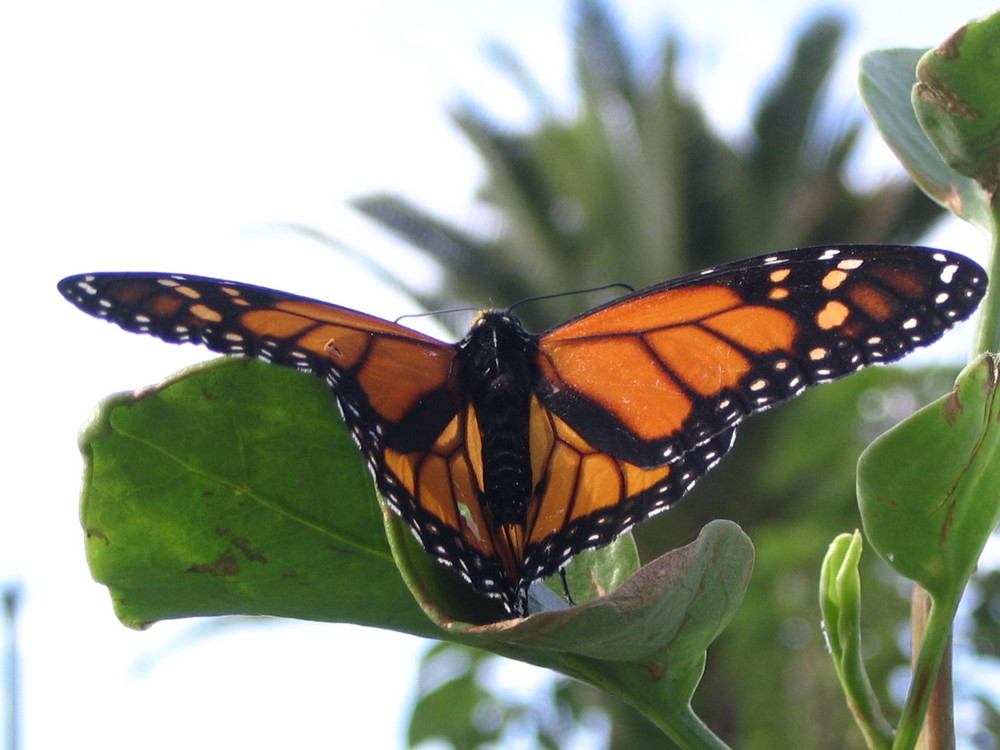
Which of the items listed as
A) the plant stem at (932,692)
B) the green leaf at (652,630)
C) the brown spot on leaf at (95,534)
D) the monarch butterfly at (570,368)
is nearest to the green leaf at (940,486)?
the plant stem at (932,692)

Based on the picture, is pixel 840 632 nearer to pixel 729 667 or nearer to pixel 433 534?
pixel 433 534

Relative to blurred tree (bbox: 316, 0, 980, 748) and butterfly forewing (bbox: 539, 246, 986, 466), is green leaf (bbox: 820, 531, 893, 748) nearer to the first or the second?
butterfly forewing (bbox: 539, 246, 986, 466)

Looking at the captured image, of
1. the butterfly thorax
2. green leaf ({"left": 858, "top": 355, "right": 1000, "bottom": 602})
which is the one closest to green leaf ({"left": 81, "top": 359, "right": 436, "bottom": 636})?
the butterfly thorax

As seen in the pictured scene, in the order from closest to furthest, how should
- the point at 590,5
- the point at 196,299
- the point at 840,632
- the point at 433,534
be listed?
the point at 840,632, the point at 433,534, the point at 196,299, the point at 590,5

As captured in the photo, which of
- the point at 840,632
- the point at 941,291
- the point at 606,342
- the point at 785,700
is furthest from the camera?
the point at 785,700

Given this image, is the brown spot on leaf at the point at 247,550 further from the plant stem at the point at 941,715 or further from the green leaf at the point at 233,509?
the plant stem at the point at 941,715

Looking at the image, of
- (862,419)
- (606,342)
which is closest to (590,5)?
(862,419)

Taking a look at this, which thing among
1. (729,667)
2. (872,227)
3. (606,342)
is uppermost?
(606,342)

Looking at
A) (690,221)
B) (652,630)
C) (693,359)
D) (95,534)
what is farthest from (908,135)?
(690,221)
